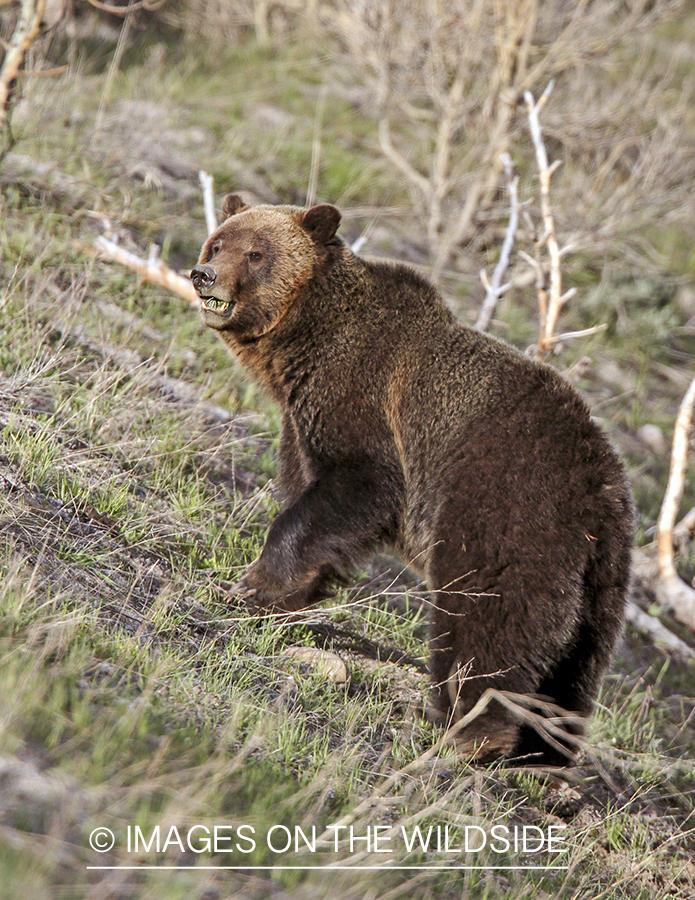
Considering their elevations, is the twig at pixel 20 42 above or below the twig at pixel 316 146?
above

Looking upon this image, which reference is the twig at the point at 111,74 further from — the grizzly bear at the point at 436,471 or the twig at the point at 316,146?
the grizzly bear at the point at 436,471

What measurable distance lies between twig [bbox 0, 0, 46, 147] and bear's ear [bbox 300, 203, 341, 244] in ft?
7.99

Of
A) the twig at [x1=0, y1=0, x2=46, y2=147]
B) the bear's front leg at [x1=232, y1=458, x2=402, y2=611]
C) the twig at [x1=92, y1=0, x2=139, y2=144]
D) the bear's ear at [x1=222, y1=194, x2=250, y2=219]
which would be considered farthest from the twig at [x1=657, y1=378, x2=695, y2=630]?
the twig at [x1=0, y1=0, x2=46, y2=147]

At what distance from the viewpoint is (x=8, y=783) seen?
2.31 metres

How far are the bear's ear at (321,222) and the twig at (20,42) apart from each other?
244 centimetres

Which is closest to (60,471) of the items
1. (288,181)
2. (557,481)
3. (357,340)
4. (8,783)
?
(357,340)

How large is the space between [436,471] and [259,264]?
138 cm

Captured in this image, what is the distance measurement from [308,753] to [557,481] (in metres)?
1.49

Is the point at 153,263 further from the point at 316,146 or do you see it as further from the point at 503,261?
the point at 316,146

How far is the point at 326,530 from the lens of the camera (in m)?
3.87

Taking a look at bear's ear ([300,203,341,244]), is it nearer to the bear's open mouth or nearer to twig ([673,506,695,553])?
the bear's open mouth

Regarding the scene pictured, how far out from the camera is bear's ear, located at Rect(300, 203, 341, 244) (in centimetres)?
436

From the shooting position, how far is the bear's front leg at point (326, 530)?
3883 mm

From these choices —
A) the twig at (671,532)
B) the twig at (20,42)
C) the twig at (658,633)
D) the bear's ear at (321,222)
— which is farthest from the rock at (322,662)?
the twig at (20,42)
